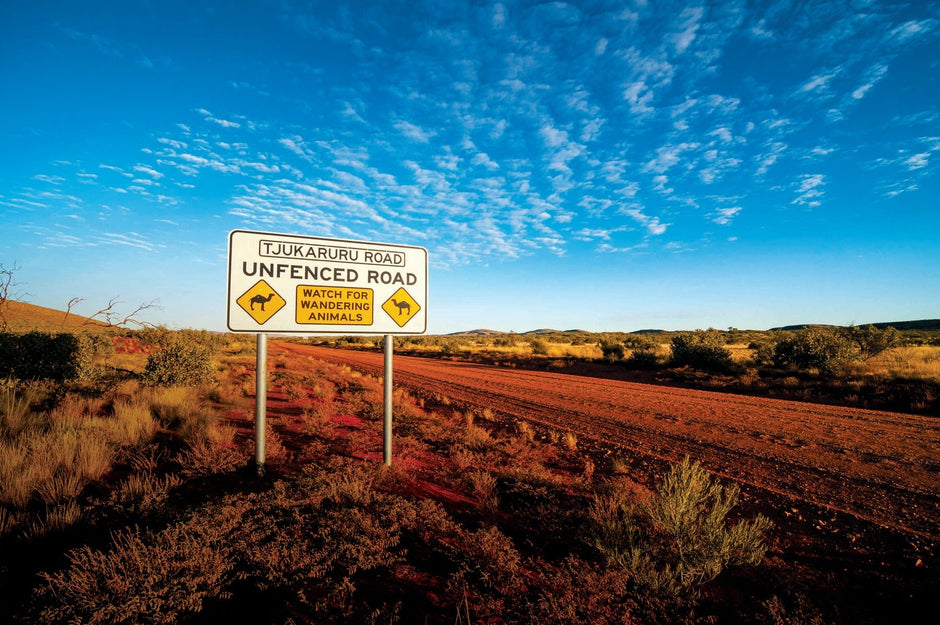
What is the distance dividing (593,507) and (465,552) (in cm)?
189

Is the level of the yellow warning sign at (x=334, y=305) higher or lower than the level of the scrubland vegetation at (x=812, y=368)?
higher

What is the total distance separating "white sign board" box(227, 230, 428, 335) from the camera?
5.37 m

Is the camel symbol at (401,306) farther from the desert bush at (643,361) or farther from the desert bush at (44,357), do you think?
the desert bush at (643,361)

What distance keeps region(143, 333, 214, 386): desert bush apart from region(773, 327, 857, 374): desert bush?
23869 mm

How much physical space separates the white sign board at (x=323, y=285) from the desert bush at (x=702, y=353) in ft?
62.4

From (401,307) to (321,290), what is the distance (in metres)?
1.25

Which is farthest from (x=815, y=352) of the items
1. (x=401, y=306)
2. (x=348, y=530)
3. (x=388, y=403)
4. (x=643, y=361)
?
(x=348, y=530)

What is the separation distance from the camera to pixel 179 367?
35.8ft

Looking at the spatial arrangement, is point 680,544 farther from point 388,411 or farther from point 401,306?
point 401,306

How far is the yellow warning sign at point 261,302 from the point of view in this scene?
535 centimetres

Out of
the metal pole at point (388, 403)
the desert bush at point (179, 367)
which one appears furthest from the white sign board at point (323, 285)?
the desert bush at point (179, 367)

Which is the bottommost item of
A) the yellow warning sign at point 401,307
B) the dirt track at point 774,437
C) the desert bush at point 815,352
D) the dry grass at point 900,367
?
the dirt track at point 774,437

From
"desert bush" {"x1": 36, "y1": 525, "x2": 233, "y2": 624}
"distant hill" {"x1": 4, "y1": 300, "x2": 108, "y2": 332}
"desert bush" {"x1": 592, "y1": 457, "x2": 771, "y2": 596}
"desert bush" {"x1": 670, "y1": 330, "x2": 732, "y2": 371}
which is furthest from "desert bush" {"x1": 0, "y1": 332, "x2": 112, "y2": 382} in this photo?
"desert bush" {"x1": 670, "y1": 330, "x2": 732, "y2": 371}

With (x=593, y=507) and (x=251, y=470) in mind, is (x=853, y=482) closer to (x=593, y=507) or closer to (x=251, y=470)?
(x=593, y=507)
